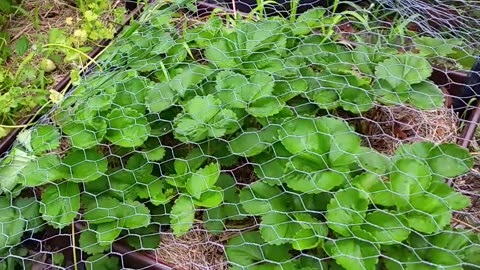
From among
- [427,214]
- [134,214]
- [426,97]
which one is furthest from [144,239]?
[426,97]

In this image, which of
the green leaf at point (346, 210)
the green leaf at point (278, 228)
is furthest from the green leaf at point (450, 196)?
the green leaf at point (278, 228)

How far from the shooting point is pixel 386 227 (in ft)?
3.34

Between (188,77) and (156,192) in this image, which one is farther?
(188,77)

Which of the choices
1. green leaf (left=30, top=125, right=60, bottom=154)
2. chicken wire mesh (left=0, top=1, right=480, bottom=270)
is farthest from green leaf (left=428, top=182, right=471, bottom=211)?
green leaf (left=30, top=125, right=60, bottom=154)

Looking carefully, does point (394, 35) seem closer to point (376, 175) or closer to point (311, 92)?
point (311, 92)

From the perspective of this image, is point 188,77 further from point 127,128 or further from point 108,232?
point 108,232

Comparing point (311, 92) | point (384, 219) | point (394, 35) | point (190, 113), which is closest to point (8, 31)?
point (190, 113)

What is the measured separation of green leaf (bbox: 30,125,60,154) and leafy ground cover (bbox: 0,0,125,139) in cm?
13

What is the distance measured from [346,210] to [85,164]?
511mm

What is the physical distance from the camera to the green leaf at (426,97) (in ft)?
3.92

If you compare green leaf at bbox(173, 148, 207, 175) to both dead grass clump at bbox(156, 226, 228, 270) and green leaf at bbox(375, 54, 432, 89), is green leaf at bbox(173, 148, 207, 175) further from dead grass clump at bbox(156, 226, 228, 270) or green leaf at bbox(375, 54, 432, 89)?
green leaf at bbox(375, 54, 432, 89)

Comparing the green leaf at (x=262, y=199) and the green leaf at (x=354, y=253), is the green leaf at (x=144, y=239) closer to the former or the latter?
the green leaf at (x=262, y=199)

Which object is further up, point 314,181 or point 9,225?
point 314,181

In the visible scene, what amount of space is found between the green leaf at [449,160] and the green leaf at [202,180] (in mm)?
390
